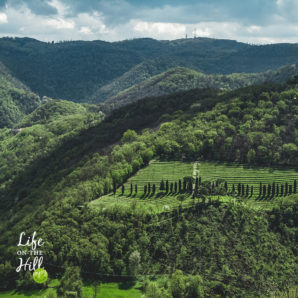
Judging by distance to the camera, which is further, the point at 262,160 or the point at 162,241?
the point at 262,160

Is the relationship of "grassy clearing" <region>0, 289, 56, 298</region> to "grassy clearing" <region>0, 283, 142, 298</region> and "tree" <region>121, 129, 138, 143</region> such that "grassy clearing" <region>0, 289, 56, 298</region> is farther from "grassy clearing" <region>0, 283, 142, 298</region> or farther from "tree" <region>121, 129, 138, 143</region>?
"tree" <region>121, 129, 138, 143</region>

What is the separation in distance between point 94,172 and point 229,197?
5151cm

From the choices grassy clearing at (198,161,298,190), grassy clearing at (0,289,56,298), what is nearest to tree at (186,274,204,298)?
grassy clearing at (0,289,56,298)

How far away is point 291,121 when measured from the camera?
444 ft

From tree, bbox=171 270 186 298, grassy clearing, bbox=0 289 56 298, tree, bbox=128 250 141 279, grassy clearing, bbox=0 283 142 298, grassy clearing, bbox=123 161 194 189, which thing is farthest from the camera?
grassy clearing, bbox=123 161 194 189

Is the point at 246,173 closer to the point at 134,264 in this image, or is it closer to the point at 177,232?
the point at 177,232

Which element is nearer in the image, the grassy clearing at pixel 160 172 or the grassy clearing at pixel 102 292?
the grassy clearing at pixel 102 292

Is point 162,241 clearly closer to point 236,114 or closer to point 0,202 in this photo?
point 236,114

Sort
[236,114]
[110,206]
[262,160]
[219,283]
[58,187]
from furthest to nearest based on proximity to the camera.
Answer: [236,114], [58,187], [262,160], [110,206], [219,283]

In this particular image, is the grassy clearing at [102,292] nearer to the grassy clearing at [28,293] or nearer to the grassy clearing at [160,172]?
the grassy clearing at [28,293]

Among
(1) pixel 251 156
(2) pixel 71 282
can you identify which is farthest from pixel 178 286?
(1) pixel 251 156

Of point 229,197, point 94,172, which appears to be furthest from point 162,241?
point 94,172

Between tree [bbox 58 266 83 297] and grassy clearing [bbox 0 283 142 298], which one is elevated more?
tree [bbox 58 266 83 297]

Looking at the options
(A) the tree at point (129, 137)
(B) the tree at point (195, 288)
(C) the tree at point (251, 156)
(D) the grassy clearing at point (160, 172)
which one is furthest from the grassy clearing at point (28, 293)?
(A) the tree at point (129, 137)
